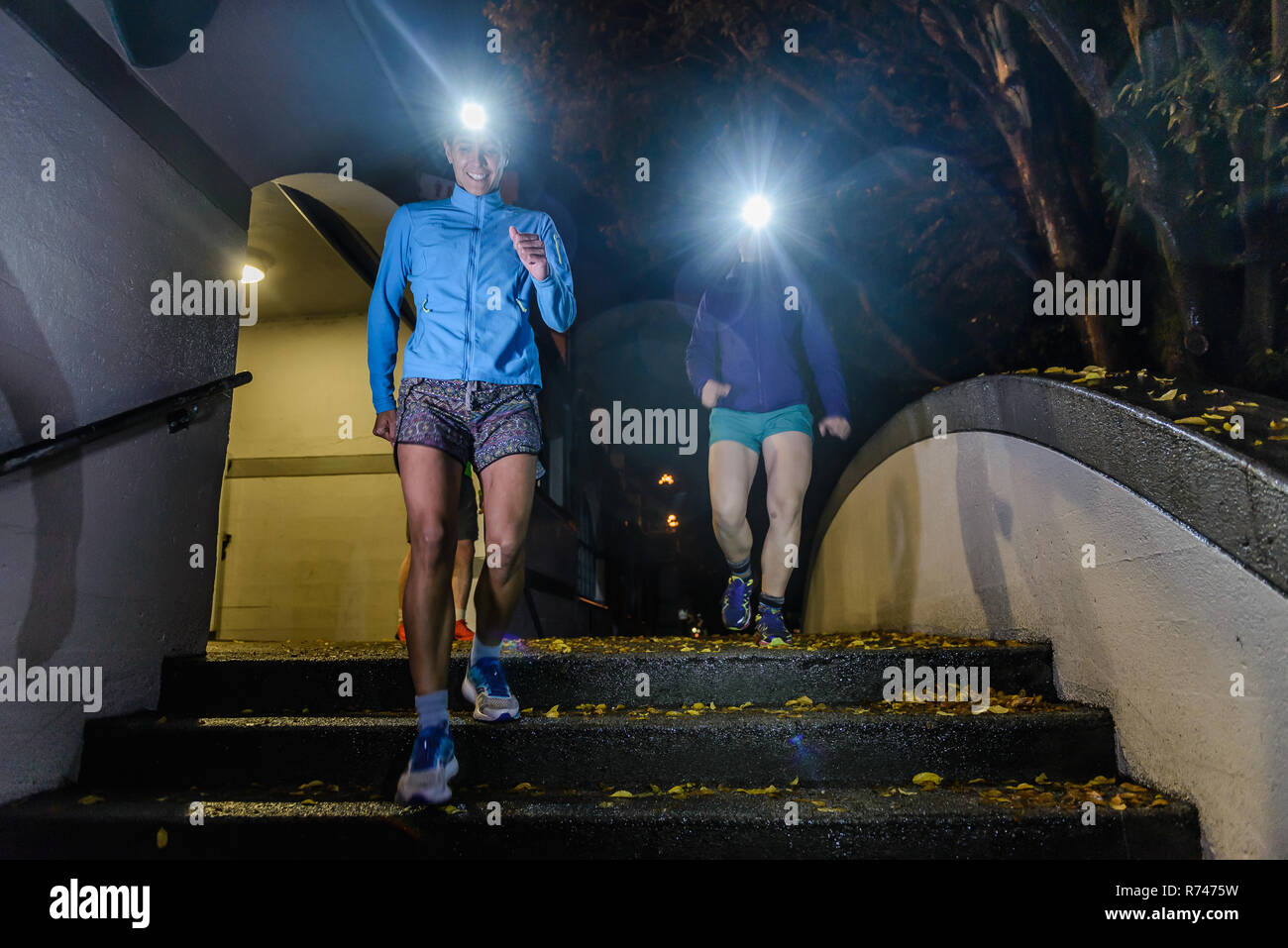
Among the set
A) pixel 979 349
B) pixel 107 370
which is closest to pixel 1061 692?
pixel 107 370

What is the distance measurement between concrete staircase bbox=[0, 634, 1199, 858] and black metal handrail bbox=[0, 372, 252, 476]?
106cm

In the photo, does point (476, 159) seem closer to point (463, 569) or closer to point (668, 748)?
point (668, 748)

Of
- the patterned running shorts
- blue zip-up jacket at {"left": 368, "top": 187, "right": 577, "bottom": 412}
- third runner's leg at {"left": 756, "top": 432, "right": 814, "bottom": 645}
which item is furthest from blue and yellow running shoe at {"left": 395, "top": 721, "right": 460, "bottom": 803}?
third runner's leg at {"left": 756, "top": 432, "right": 814, "bottom": 645}

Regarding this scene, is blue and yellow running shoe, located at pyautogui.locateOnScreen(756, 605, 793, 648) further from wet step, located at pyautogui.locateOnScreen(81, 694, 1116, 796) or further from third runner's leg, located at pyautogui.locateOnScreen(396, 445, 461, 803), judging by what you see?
third runner's leg, located at pyautogui.locateOnScreen(396, 445, 461, 803)

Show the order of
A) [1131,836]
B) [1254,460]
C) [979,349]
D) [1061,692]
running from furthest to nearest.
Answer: [979,349] → [1061,692] → [1131,836] → [1254,460]

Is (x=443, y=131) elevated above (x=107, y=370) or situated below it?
above

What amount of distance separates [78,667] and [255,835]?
1208 millimetres

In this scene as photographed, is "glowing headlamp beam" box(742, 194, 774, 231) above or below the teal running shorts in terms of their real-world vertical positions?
above

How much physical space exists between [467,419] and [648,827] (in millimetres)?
1514

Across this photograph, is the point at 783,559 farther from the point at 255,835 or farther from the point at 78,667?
the point at 78,667

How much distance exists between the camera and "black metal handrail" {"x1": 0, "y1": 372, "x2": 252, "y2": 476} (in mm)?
2625

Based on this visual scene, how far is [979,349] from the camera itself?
7781 millimetres

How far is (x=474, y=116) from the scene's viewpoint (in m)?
2.92

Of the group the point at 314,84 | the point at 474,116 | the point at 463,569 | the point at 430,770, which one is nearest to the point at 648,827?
the point at 430,770
